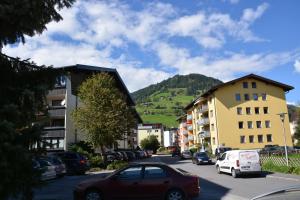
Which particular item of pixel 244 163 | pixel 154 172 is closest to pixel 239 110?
pixel 244 163

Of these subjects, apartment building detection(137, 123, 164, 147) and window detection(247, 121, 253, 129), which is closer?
window detection(247, 121, 253, 129)

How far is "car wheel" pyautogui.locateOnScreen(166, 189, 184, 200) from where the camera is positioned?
13.6 meters

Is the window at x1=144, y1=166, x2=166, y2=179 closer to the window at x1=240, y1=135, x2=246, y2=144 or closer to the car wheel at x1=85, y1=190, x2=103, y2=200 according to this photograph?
the car wheel at x1=85, y1=190, x2=103, y2=200

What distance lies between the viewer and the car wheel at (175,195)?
13625mm

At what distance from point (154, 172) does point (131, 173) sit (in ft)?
2.68

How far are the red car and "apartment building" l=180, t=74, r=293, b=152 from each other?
56076 millimetres

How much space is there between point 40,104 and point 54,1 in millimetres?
2374

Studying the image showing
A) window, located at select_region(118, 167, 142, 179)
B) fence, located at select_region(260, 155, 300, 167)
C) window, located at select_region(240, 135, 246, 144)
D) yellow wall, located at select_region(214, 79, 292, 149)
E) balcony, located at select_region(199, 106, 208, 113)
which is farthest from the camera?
balcony, located at select_region(199, 106, 208, 113)

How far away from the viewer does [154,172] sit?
13.9m

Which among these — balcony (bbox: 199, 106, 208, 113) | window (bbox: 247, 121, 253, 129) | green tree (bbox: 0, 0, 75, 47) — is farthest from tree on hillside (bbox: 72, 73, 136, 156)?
balcony (bbox: 199, 106, 208, 113)

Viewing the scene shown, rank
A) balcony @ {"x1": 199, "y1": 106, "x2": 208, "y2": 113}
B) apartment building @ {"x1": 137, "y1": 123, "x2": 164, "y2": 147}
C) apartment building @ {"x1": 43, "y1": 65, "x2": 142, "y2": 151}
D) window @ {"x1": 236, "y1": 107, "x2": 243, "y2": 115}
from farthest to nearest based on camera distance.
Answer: apartment building @ {"x1": 137, "y1": 123, "x2": 164, "y2": 147}, balcony @ {"x1": 199, "y1": 106, "x2": 208, "y2": 113}, window @ {"x1": 236, "y1": 107, "x2": 243, "y2": 115}, apartment building @ {"x1": 43, "y1": 65, "x2": 142, "y2": 151}

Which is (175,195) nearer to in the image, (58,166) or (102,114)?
(58,166)

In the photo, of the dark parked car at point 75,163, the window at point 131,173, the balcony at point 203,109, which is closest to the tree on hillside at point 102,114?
the dark parked car at point 75,163

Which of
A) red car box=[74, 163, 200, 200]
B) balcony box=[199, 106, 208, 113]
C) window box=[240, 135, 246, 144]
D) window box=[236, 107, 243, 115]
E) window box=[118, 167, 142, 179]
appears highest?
balcony box=[199, 106, 208, 113]
